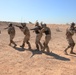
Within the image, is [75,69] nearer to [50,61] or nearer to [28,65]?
[50,61]

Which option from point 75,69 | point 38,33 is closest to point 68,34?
point 38,33

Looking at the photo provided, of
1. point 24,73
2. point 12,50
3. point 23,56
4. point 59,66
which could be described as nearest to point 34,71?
point 24,73

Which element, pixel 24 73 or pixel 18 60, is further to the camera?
pixel 18 60

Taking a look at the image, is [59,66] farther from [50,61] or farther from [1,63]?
[1,63]

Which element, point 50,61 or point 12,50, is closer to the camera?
point 50,61

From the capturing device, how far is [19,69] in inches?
344

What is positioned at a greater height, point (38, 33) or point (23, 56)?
point (38, 33)

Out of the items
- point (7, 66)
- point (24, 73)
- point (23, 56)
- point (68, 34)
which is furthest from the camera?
point (68, 34)

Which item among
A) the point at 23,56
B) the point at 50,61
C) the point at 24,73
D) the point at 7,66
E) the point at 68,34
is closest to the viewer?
the point at 24,73

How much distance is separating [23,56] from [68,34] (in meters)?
2.97

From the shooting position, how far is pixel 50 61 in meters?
9.85

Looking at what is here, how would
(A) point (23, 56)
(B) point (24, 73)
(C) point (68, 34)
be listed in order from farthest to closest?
(C) point (68, 34), (A) point (23, 56), (B) point (24, 73)

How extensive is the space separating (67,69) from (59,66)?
1.67 ft

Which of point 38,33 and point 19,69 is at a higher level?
point 38,33
